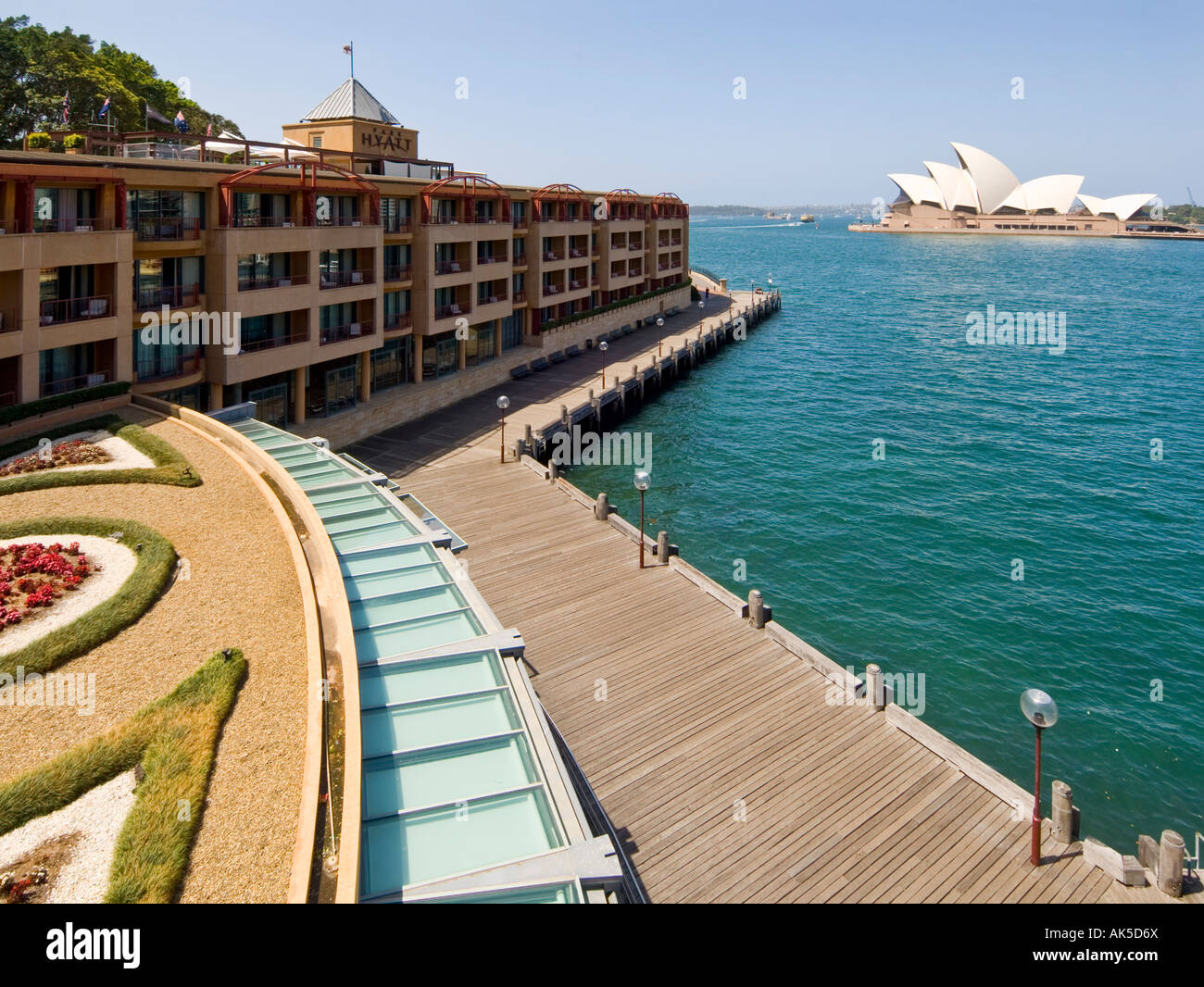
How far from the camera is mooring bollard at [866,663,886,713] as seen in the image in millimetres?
21609

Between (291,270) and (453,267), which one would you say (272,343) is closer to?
(291,270)

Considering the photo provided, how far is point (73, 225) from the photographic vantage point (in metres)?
29.1

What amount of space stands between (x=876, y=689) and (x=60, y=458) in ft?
72.8

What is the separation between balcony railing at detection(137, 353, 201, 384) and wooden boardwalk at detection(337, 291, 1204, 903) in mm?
14069

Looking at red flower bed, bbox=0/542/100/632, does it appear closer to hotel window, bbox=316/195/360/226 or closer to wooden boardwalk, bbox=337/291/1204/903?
wooden boardwalk, bbox=337/291/1204/903

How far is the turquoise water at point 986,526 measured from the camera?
26.0 m

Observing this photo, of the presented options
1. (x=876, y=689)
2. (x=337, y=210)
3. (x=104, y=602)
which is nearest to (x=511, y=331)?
(x=337, y=210)

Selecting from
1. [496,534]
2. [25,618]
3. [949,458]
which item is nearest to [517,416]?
[496,534]

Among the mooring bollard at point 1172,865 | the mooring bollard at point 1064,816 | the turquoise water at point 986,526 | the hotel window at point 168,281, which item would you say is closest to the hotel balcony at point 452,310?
the turquoise water at point 986,526

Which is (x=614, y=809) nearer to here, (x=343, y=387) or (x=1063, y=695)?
(x=1063, y=695)

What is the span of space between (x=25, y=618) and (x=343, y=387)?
29.9 m

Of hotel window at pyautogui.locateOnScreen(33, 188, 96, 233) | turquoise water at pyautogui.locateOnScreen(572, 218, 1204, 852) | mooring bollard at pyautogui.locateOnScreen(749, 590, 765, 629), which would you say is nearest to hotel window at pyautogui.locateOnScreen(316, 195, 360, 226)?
hotel window at pyautogui.locateOnScreen(33, 188, 96, 233)
